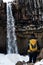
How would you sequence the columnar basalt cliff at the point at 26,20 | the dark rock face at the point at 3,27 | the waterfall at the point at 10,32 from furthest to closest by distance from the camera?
the waterfall at the point at 10,32 < the dark rock face at the point at 3,27 < the columnar basalt cliff at the point at 26,20

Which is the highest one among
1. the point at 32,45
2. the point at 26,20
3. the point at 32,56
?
the point at 26,20

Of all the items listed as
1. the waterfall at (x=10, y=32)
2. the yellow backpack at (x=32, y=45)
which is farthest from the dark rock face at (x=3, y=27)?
the yellow backpack at (x=32, y=45)

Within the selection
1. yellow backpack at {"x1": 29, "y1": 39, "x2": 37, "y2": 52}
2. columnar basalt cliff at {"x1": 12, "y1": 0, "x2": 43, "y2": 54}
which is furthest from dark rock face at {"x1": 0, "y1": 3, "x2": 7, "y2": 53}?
yellow backpack at {"x1": 29, "y1": 39, "x2": 37, "y2": 52}

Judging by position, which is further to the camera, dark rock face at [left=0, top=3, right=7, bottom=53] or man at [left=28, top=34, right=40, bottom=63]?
dark rock face at [left=0, top=3, right=7, bottom=53]

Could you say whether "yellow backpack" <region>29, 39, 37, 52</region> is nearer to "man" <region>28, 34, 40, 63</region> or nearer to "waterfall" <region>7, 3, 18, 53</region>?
"man" <region>28, 34, 40, 63</region>

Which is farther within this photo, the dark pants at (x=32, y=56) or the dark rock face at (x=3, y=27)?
the dark rock face at (x=3, y=27)

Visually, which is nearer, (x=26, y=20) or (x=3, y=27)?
(x=26, y=20)

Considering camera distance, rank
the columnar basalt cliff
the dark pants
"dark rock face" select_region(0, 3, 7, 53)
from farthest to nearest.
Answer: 1. "dark rock face" select_region(0, 3, 7, 53)
2. the columnar basalt cliff
3. the dark pants

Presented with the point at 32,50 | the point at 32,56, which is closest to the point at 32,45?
the point at 32,50

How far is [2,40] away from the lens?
48.9 feet

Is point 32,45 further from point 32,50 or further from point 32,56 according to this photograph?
point 32,56

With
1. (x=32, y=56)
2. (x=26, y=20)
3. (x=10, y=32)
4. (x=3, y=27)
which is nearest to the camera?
(x=32, y=56)

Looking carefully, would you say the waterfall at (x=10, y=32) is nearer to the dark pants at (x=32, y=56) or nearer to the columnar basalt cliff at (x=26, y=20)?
the columnar basalt cliff at (x=26, y=20)

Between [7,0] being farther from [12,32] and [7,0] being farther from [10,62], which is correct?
[10,62]
